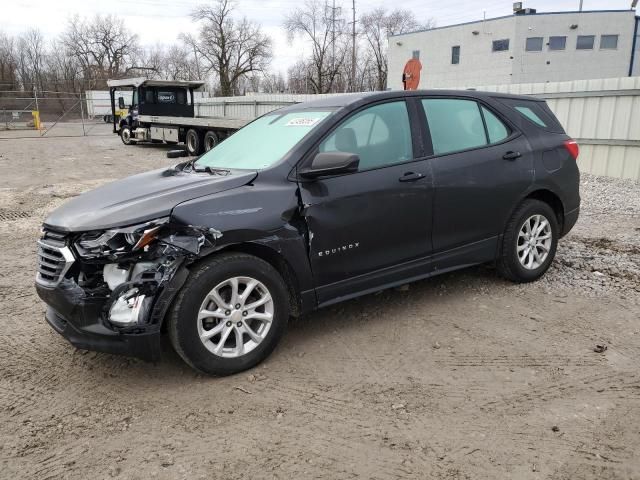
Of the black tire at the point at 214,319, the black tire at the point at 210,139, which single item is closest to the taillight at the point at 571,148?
the black tire at the point at 214,319

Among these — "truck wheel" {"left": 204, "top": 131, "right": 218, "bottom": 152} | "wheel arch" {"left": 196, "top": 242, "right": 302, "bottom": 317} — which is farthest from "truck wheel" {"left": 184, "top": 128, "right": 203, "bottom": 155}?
"wheel arch" {"left": 196, "top": 242, "right": 302, "bottom": 317}

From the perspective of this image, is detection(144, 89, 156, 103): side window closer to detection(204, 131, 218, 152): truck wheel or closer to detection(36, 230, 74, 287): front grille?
detection(204, 131, 218, 152): truck wheel

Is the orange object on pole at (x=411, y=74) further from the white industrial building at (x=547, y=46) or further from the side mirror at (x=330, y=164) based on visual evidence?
the white industrial building at (x=547, y=46)

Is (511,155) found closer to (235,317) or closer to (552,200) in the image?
(552,200)

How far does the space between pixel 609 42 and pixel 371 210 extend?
42152 mm

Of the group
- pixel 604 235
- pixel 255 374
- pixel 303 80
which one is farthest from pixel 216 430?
pixel 303 80

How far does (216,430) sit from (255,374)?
595 millimetres

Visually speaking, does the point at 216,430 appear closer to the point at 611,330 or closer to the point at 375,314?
the point at 375,314

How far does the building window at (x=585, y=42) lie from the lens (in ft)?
123

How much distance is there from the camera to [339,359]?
3531mm

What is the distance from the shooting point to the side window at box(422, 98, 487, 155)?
4.19 metres

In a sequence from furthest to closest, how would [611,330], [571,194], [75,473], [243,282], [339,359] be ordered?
[571,194] → [611,330] → [339,359] → [243,282] → [75,473]

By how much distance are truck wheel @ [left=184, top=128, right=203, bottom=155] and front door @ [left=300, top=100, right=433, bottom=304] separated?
1552 centimetres

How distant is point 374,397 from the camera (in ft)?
10.0
